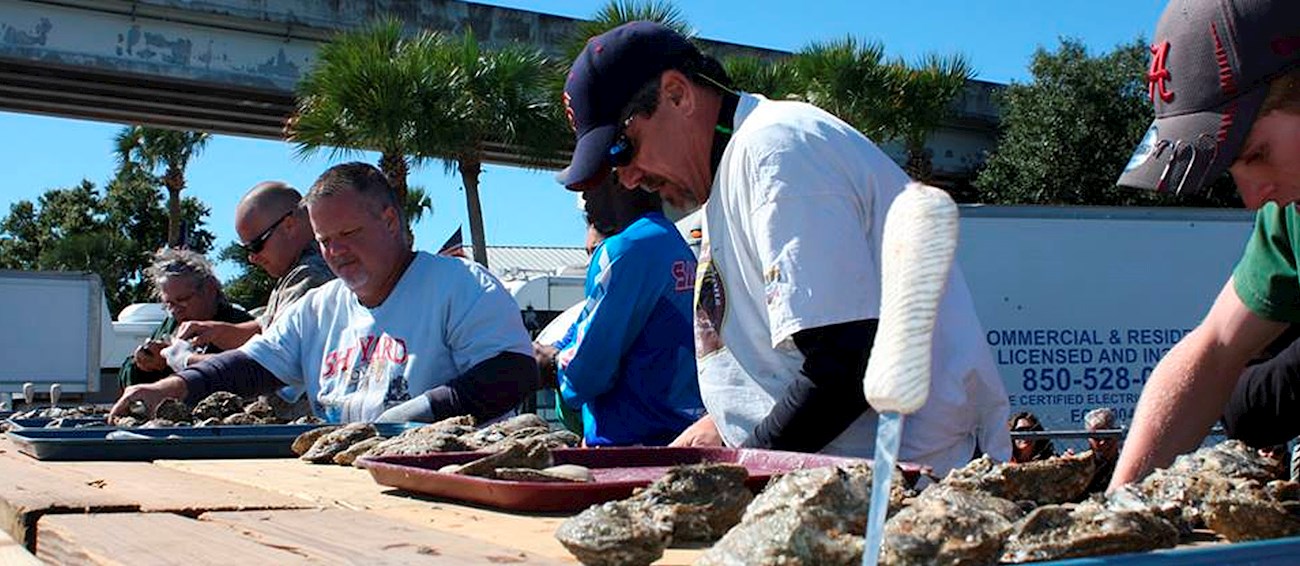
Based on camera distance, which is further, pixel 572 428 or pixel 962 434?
pixel 572 428

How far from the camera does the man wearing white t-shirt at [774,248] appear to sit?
7.43 feet

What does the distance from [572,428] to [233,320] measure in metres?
2.65

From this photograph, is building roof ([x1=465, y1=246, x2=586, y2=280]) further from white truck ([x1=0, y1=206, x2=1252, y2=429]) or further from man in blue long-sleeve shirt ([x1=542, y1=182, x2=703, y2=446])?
man in blue long-sleeve shirt ([x1=542, y1=182, x2=703, y2=446])

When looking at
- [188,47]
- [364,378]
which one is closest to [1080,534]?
[364,378]

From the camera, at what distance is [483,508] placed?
1.71m

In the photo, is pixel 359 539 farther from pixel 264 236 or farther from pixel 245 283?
pixel 245 283

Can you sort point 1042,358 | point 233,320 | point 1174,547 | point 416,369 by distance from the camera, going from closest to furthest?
point 1174,547, point 416,369, point 233,320, point 1042,358

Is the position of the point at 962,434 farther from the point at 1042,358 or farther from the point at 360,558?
the point at 1042,358

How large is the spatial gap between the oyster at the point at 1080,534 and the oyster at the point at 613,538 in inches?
11.9

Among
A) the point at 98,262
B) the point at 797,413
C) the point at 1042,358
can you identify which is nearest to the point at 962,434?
the point at 797,413

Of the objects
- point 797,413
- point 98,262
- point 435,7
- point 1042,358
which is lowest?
point 98,262

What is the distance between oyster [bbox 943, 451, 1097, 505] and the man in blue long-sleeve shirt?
2033 mm

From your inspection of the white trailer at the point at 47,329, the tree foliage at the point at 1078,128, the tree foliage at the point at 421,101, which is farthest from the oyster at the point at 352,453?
the tree foliage at the point at 1078,128

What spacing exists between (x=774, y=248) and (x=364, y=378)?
1.95 m
